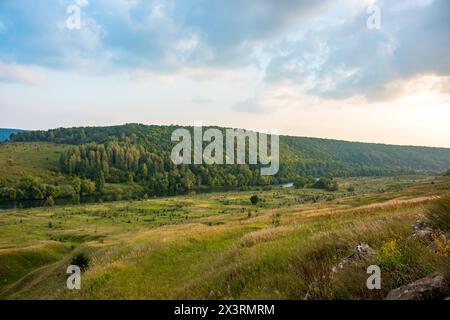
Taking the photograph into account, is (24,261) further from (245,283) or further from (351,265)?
(351,265)

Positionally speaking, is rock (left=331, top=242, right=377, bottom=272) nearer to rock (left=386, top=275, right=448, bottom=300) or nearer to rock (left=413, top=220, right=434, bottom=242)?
rock (left=413, top=220, right=434, bottom=242)

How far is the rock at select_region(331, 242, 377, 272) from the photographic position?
9516 mm

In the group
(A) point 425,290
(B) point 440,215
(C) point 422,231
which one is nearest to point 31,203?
(C) point 422,231

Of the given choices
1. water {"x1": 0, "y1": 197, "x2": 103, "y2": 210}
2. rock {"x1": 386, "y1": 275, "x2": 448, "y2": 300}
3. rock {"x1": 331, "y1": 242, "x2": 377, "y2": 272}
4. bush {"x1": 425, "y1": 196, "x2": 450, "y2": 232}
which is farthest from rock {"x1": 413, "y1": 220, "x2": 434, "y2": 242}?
water {"x1": 0, "y1": 197, "x2": 103, "y2": 210}

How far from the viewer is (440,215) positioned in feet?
36.4

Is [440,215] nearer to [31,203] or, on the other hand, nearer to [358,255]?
[358,255]

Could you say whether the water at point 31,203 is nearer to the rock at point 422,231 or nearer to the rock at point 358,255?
the rock at point 358,255

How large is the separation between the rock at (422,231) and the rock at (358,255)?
153 cm

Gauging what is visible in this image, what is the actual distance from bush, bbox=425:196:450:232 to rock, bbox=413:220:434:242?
0.26 metres

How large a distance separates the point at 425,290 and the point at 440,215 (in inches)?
212

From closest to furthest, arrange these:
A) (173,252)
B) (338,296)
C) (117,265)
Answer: (338,296), (117,265), (173,252)
